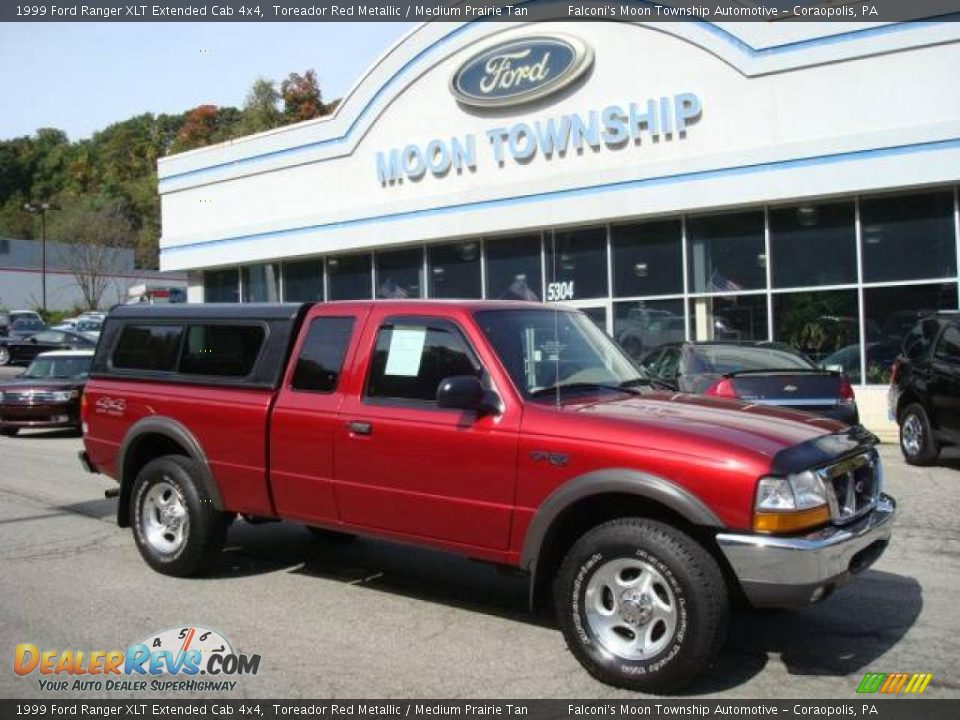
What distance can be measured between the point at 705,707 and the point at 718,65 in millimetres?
13618

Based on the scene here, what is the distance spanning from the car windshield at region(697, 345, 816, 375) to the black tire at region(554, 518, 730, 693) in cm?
677

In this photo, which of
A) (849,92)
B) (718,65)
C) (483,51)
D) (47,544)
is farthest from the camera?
(483,51)

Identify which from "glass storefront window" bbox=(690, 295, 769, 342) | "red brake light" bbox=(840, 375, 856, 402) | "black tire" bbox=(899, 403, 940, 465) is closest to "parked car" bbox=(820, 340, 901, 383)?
"glass storefront window" bbox=(690, 295, 769, 342)

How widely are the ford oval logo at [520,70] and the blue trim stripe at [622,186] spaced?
2018 mm

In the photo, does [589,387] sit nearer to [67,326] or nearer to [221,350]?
[221,350]

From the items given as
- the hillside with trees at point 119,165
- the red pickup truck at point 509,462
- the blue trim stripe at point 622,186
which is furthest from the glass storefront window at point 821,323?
the hillside with trees at point 119,165

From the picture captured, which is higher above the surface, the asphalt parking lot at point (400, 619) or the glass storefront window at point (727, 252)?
the glass storefront window at point (727, 252)

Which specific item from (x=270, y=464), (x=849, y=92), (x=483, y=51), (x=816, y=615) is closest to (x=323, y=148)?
(x=483, y=51)

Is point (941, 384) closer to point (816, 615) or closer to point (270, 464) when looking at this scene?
point (816, 615)

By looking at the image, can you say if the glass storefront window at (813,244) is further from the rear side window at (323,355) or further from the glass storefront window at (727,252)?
the rear side window at (323,355)

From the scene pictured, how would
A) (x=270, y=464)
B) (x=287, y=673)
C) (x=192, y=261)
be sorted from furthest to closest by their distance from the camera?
(x=192, y=261) → (x=270, y=464) → (x=287, y=673)

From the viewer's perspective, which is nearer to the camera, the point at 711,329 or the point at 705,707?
the point at 705,707

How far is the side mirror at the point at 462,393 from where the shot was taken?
15.1 feet

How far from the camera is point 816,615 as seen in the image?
210 inches
